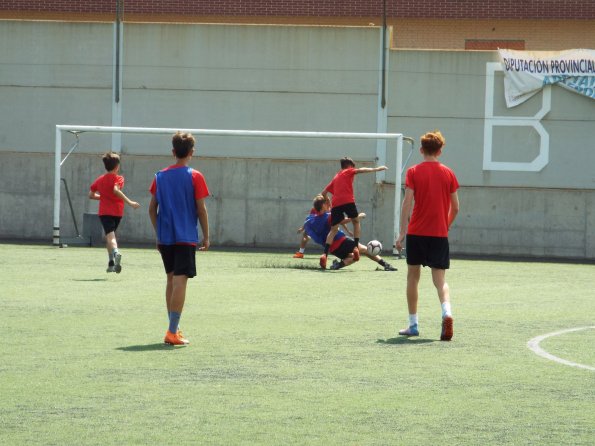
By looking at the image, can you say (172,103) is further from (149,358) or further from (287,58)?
(149,358)

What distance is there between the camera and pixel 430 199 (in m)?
10.2

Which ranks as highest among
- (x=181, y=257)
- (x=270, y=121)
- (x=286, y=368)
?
(x=270, y=121)

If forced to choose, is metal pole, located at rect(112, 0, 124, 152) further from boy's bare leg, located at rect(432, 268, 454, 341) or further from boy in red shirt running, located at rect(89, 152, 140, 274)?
boy's bare leg, located at rect(432, 268, 454, 341)

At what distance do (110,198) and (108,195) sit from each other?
7 cm

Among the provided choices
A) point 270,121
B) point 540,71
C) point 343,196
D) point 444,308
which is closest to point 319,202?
point 343,196

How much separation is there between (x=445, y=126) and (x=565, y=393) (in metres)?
19.0

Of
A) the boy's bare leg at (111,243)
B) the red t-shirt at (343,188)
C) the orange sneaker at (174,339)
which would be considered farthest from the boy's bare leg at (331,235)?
the orange sneaker at (174,339)

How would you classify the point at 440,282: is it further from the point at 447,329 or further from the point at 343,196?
the point at 343,196

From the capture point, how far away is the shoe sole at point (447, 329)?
32.6 feet

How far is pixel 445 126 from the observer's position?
Result: 85.7 ft

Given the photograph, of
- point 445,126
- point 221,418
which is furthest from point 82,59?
point 221,418

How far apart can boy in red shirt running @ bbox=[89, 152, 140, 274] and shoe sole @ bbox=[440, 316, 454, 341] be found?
7.69 m

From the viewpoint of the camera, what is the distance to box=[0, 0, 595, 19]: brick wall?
110 ft

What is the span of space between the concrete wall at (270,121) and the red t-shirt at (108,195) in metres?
9.14
